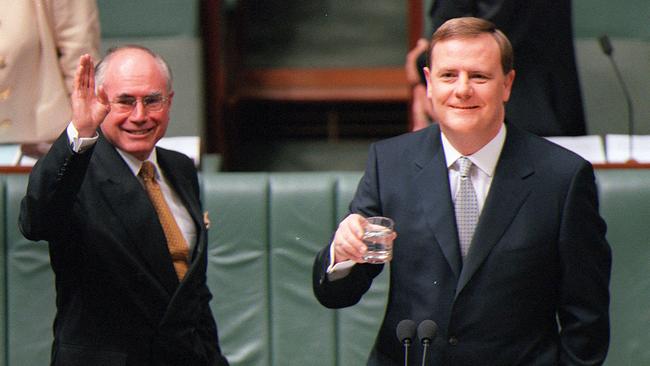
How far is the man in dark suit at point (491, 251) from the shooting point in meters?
2.82

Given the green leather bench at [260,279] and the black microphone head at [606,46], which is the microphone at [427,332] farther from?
the black microphone head at [606,46]

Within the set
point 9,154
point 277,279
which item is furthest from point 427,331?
point 9,154

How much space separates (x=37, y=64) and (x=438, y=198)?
2217mm

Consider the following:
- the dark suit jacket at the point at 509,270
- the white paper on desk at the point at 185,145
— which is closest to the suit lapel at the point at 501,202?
the dark suit jacket at the point at 509,270

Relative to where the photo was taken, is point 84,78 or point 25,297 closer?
point 84,78

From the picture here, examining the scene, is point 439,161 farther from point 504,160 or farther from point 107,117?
point 107,117

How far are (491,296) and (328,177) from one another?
1474 mm

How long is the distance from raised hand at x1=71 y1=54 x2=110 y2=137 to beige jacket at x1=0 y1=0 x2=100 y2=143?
5.73ft

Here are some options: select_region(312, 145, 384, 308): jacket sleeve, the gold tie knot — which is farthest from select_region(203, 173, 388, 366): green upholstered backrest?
select_region(312, 145, 384, 308): jacket sleeve

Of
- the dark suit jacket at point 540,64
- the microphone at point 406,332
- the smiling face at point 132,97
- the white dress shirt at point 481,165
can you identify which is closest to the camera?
the microphone at point 406,332

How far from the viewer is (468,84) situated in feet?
9.25

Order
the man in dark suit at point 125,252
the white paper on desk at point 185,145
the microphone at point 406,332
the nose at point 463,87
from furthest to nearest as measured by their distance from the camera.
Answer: the white paper on desk at point 185,145
the man in dark suit at point 125,252
the nose at point 463,87
the microphone at point 406,332

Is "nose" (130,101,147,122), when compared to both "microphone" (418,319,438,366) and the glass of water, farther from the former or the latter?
"microphone" (418,319,438,366)

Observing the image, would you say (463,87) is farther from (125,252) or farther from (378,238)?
(125,252)
